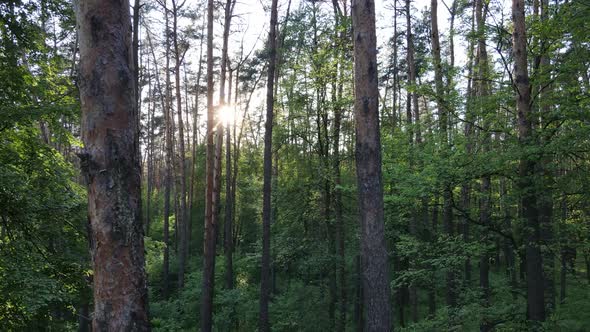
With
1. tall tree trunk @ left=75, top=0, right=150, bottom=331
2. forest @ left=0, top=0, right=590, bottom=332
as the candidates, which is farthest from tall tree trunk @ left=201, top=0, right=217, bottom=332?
tall tree trunk @ left=75, top=0, right=150, bottom=331

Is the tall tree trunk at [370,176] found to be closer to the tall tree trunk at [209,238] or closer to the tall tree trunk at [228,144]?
the tall tree trunk at [209,238]

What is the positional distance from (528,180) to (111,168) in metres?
7.60

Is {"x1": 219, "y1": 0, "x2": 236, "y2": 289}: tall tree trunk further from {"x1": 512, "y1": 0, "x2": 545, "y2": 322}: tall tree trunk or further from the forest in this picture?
{"x1": 512, "y1": 0, "x2": 545, "y2": 322}: tall tree trunk

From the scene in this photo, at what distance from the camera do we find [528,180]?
746 centimetres

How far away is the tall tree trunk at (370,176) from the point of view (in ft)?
18.3

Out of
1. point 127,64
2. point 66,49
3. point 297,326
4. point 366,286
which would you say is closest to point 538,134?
point 366,286

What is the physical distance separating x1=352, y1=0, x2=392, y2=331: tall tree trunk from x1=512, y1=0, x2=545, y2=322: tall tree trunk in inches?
134

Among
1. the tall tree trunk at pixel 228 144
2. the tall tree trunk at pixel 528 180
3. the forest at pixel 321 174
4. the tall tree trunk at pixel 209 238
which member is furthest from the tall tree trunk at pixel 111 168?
the tall tree trunk at pixel 228 144

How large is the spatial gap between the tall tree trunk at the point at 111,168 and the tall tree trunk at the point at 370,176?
3816 mm

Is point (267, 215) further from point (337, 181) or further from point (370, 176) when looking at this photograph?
point (370, 176)

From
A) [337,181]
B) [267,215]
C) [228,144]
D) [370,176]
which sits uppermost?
[228,144]

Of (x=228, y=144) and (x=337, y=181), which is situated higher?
(x=228, y=144)

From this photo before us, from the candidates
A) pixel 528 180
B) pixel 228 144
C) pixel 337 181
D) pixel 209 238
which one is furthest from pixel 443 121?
pixel 228 144

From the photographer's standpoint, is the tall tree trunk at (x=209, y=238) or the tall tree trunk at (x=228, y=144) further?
the tall tree trunk at (x=228, y=144)
